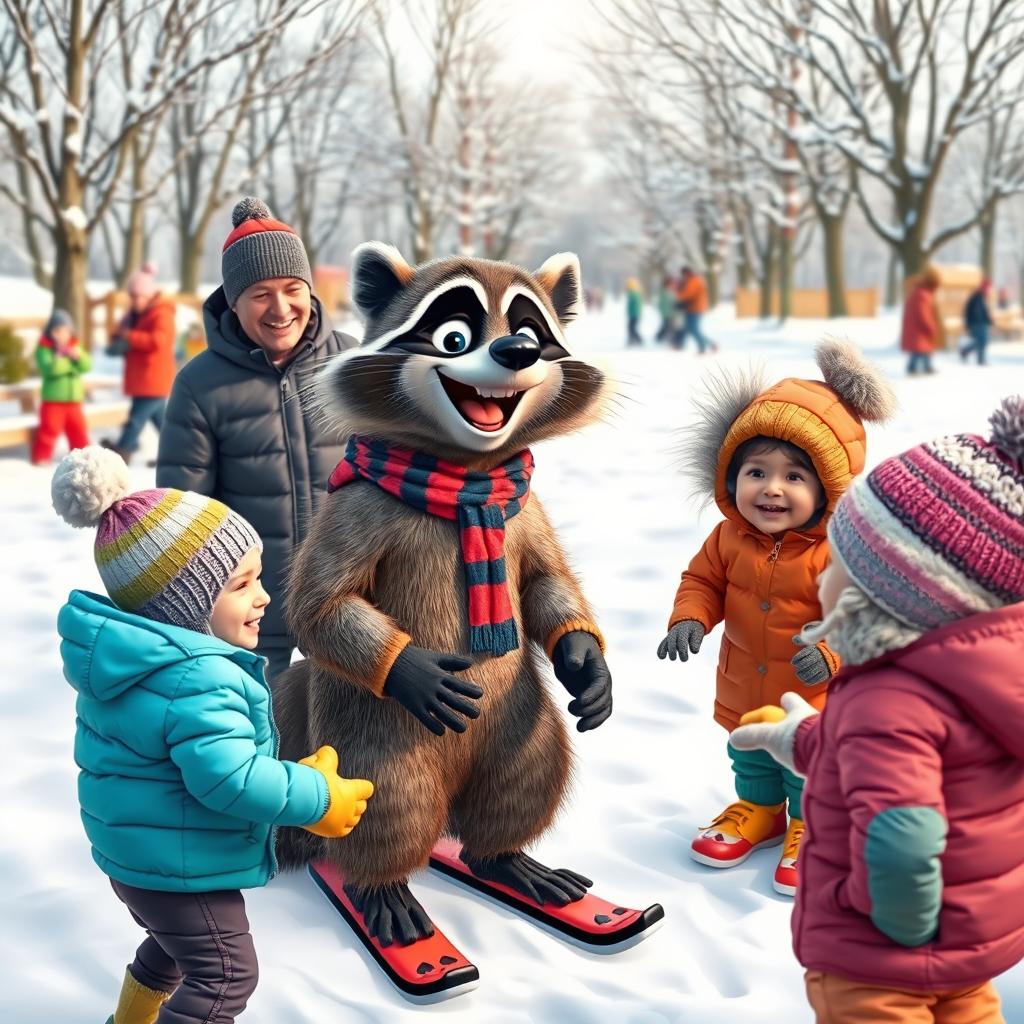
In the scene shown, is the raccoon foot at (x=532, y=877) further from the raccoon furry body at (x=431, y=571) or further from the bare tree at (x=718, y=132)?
the bare tree at (x=718, y=132)

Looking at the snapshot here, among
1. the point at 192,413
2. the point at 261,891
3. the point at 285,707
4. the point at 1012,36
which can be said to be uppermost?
the point at 1012,36

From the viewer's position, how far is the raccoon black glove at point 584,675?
259 centimetres

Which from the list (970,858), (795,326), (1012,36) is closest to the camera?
(970,858)

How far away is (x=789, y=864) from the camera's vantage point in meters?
2.90

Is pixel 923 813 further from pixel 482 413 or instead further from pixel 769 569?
pixel 769 569

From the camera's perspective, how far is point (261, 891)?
9.38 feet

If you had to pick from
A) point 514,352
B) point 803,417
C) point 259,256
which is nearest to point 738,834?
point 803,417

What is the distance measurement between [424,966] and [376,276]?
4.90 ft

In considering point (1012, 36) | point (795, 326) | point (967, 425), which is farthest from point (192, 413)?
point (795, 326)

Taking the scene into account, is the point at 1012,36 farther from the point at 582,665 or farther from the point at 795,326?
the point at 582,665

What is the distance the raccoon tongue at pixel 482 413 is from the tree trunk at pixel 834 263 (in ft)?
67.1

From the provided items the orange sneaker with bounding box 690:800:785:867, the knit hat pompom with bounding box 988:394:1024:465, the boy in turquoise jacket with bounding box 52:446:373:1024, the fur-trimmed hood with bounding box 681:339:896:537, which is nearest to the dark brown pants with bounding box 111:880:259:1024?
the boy in turquoise jacket with bounding box 52:446:373:1024

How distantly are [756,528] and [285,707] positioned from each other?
1256mm

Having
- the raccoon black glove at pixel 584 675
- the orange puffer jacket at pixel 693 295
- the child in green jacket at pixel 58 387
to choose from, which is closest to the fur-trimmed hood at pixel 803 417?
the raccoon black glove at pixel 584 675
